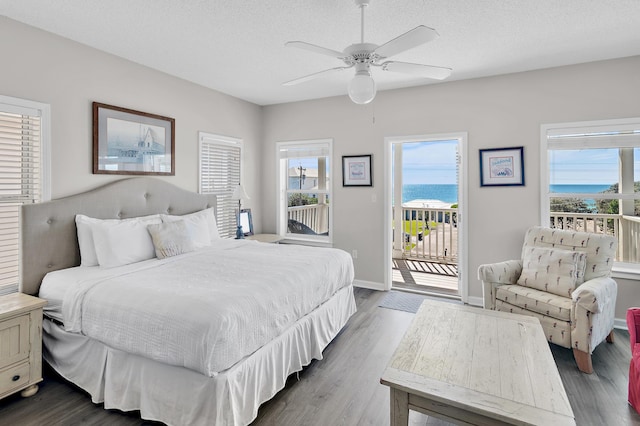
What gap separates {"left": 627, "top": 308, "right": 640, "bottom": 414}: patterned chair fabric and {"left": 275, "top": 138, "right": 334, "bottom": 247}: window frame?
10.9ft

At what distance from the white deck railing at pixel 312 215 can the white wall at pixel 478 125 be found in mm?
499

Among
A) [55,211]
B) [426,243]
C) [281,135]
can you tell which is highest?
[281,135]

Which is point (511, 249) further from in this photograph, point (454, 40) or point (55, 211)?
point (55, 211)

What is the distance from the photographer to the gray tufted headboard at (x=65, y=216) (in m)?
2.56

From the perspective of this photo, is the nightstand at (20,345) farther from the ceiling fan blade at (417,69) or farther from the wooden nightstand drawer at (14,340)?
the ceiling fan blade at (417,69)

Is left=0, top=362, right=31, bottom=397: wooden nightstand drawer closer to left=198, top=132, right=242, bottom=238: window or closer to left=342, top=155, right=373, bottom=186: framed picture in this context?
left=198, top=132, right=242, bottom=238: window

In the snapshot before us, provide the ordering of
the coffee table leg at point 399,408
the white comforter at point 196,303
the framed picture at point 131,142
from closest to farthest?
the coffee table leg at point 399,408
the white comforter at point 196,303
the framed picture at point 131,142

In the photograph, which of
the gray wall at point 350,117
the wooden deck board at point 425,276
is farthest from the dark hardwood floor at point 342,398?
the wooden deck board at point 425,276

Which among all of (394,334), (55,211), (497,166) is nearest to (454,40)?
(497,166)

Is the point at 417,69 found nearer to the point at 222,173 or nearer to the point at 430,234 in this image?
the point at 222,173

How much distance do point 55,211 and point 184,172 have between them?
5.04 feet

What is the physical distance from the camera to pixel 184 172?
4086 mm

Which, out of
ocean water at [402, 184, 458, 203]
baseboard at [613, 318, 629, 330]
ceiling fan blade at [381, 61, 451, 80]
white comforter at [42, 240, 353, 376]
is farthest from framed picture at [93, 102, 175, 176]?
baseboard at [613, 318, 629, 330]

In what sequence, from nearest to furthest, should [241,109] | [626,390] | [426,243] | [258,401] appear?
[258,401] → [626,390] → [241,109] → [426,243]
